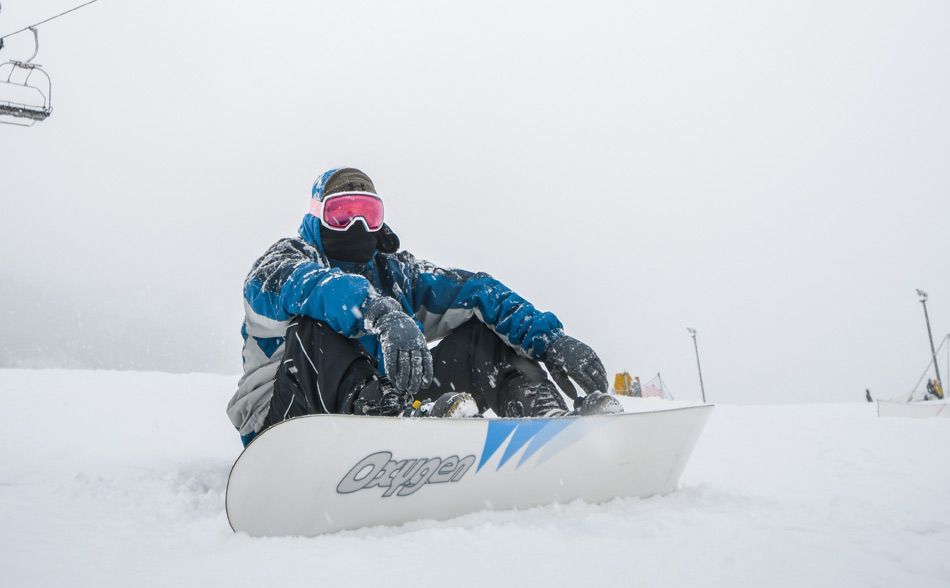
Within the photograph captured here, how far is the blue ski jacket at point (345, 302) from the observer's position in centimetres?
209

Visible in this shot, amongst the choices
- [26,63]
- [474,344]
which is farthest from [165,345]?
[474,344]

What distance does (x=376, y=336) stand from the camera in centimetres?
258

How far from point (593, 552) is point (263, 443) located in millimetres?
900

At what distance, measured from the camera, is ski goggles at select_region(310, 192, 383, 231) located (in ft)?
8.50

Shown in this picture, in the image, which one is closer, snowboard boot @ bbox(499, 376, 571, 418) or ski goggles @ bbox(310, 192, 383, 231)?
snowboard boot @ bbox(499, 376, 571, 418)

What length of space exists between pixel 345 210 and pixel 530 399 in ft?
3.88

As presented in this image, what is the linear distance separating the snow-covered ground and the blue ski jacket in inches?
22.2

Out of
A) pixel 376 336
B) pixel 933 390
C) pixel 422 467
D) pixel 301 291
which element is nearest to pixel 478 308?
pixel 376 336

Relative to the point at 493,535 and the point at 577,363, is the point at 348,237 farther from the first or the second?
the point at 493,535

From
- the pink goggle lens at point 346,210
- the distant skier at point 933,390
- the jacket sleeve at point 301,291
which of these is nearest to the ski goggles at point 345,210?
the pink goggle lens at point 346,210

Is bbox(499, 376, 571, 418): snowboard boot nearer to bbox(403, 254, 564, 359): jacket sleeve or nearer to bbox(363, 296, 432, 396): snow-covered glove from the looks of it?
bbox(403, 254, 564, 359): jacket sleeve

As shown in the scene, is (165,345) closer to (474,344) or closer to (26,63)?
(26,63)

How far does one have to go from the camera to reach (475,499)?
5.82 ft

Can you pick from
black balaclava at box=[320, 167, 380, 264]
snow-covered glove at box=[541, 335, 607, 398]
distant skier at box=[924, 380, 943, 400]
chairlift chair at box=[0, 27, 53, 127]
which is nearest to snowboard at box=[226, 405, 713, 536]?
snow-covered glove at box=[541, 335, 607, 398]
